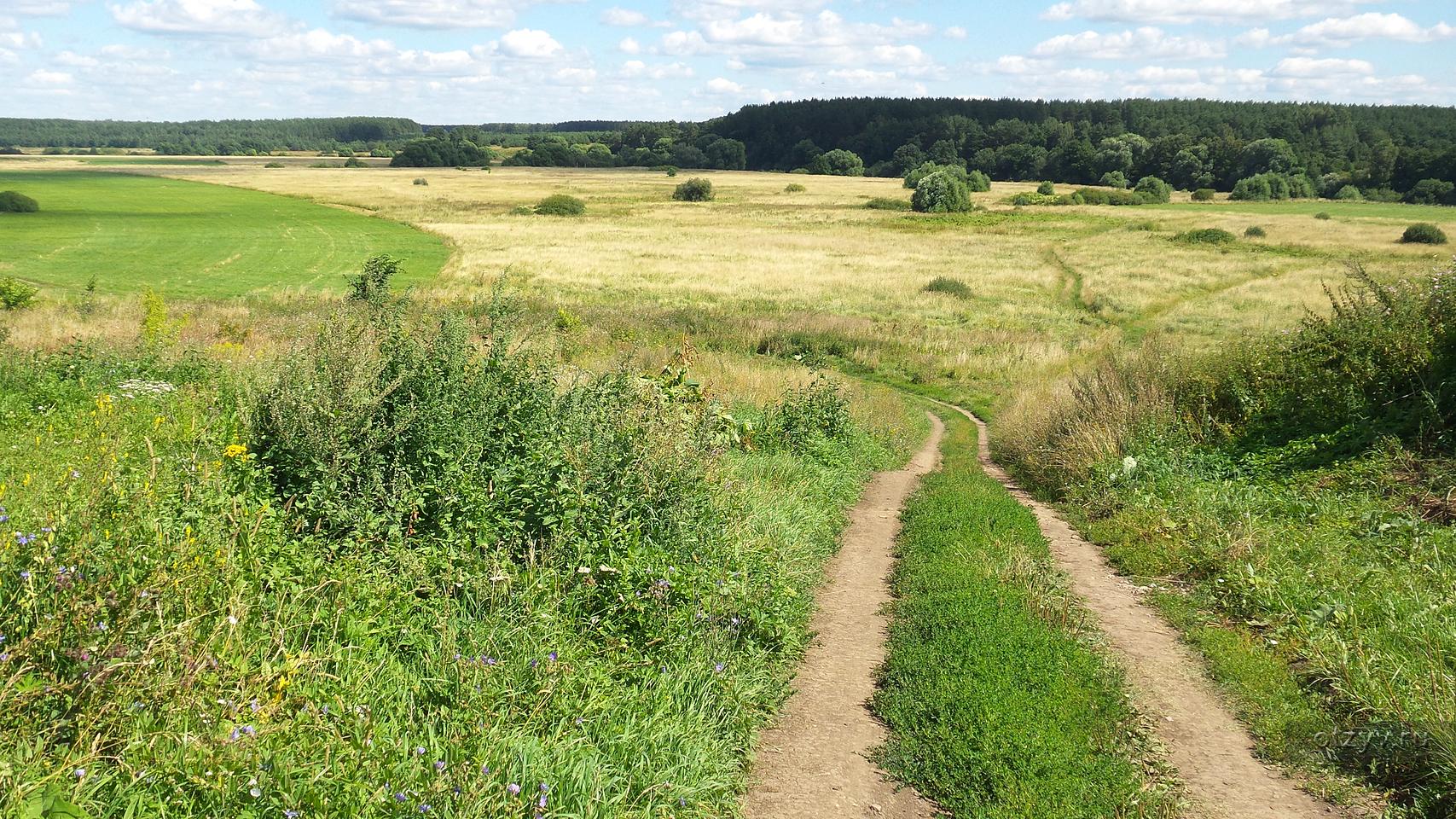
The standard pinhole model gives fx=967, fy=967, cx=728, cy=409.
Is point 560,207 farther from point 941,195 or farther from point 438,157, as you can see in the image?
point 438,157

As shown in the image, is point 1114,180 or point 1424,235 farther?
point 1114,180

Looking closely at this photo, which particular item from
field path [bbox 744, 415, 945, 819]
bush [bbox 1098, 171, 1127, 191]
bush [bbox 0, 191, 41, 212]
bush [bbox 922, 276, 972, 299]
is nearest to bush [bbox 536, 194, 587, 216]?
bush [bbox 0, 191, 41, 212]

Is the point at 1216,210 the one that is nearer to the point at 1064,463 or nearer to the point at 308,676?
the point at 1064,463

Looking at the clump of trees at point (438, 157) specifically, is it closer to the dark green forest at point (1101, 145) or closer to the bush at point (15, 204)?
the dark green forest at point (1101, 145)

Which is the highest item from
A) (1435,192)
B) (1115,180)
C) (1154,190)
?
(1115,180)

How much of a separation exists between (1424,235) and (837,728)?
7013 cm

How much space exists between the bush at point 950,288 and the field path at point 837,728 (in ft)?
128

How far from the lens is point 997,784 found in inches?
192

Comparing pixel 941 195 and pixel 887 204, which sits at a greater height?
pixel 941 195

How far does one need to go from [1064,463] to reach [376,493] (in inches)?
383

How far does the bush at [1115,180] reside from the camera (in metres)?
120

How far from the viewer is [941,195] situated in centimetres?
9244

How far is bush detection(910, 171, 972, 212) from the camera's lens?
91.9 meters

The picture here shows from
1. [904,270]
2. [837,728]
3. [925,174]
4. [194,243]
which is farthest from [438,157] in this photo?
[837,728]
